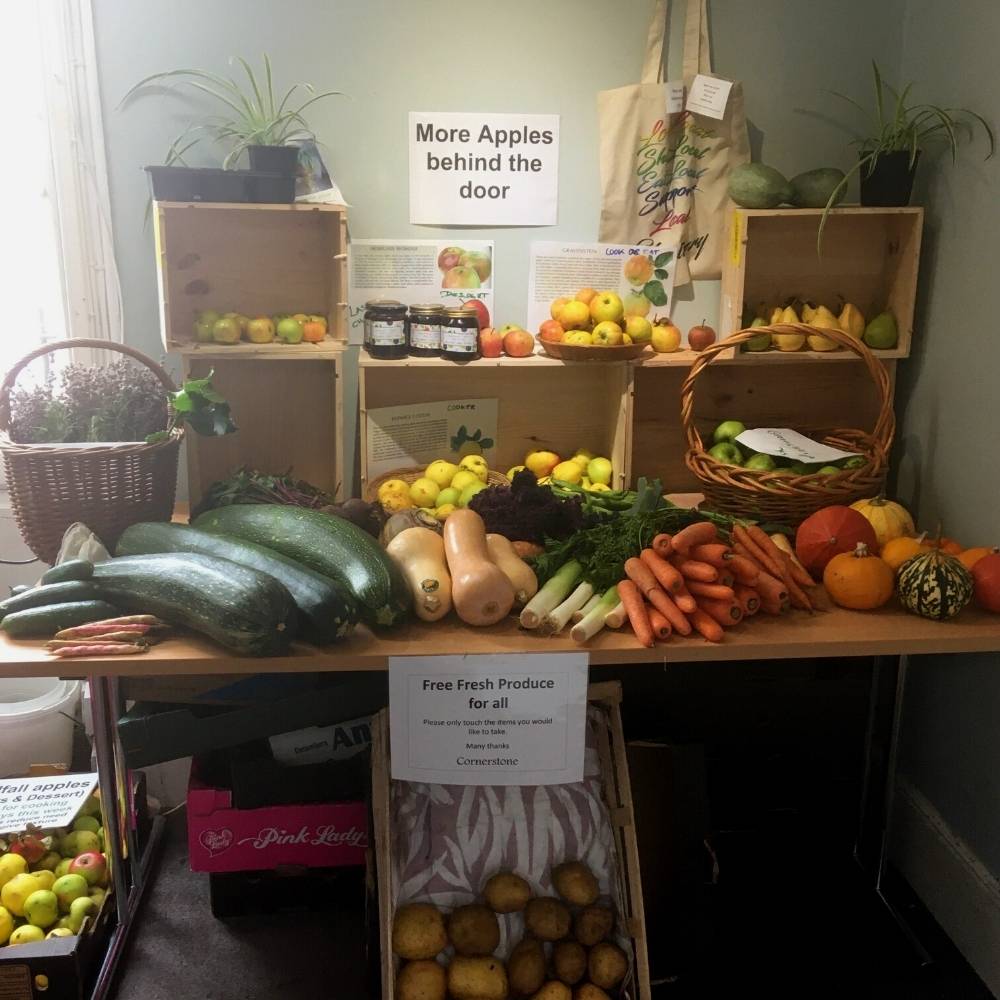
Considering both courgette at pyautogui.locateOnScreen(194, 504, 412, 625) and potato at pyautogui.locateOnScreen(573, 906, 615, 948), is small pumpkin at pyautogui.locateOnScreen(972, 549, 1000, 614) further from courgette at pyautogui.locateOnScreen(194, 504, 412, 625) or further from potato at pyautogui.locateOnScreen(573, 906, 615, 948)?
courgette at pyautogui.locateOnScreen(194, 504, 412, 625)

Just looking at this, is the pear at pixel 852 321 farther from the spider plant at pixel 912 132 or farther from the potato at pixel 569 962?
the potato at pixel 569 962

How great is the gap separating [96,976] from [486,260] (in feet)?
5.87

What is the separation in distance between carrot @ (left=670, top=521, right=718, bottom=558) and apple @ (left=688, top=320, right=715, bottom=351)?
0.78 meters

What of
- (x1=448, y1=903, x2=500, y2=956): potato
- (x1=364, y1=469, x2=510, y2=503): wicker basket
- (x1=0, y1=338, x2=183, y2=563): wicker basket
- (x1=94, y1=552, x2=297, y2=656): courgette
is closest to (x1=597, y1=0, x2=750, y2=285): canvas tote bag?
(x1=364, y1=469, x2=510, y2=503): wicker basket

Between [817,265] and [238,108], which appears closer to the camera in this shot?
[238,108]

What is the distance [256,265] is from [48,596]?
102 centimetres

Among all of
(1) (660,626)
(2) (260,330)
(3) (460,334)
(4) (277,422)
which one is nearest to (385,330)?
(3) (460,334)

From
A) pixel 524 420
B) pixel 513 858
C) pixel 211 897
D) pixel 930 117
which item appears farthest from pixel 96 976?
pixel 930 117

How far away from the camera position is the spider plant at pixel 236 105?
2.19 metres

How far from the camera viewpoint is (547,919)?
5.66 feet

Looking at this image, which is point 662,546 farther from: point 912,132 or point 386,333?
point 912,132

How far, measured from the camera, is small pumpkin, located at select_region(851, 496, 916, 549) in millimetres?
1844

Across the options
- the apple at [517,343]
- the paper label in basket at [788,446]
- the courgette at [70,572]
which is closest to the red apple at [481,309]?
the apple at [517,343]

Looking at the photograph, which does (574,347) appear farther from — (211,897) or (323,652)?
(211,897)
